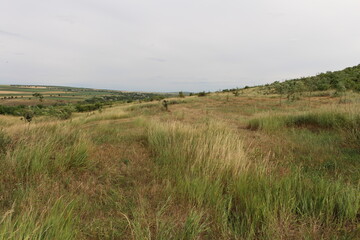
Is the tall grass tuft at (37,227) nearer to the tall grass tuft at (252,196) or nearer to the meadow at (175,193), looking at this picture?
the meadow at (175,193)

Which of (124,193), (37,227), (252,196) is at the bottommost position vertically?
(124,193)

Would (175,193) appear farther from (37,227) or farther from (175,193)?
(37,227)

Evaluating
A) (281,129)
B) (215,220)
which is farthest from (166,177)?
(281,129)

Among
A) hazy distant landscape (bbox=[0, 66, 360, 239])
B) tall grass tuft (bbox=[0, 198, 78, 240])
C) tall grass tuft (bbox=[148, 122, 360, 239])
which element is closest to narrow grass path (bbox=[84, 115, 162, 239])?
hazy distant landscape (bbox=[0, 66, 360, 239])

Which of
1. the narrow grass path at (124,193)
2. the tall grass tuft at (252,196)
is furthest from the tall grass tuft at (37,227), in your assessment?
the tall grass tuft at (252,196)

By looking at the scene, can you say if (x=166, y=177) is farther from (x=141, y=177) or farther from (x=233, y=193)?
(x=233, y=193)

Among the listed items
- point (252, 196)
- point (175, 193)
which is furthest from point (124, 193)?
point (252, 196)

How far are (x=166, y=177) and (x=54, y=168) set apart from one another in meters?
2.07

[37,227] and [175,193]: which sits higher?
[37,227]

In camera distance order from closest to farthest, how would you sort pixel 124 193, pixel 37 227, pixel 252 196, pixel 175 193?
pixel 37 227 < pixel 252 196 < pixel 175 193 < pixel 124 193

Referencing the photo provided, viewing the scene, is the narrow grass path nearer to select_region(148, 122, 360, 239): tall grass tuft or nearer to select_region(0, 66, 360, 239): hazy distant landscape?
select_region(0, 66, 360, 239): hazy distant landscape

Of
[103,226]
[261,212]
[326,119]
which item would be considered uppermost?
[326,119]

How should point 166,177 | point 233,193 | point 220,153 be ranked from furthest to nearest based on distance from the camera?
point 220,153 < point 166,177 < point 233,193

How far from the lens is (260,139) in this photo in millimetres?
6137
